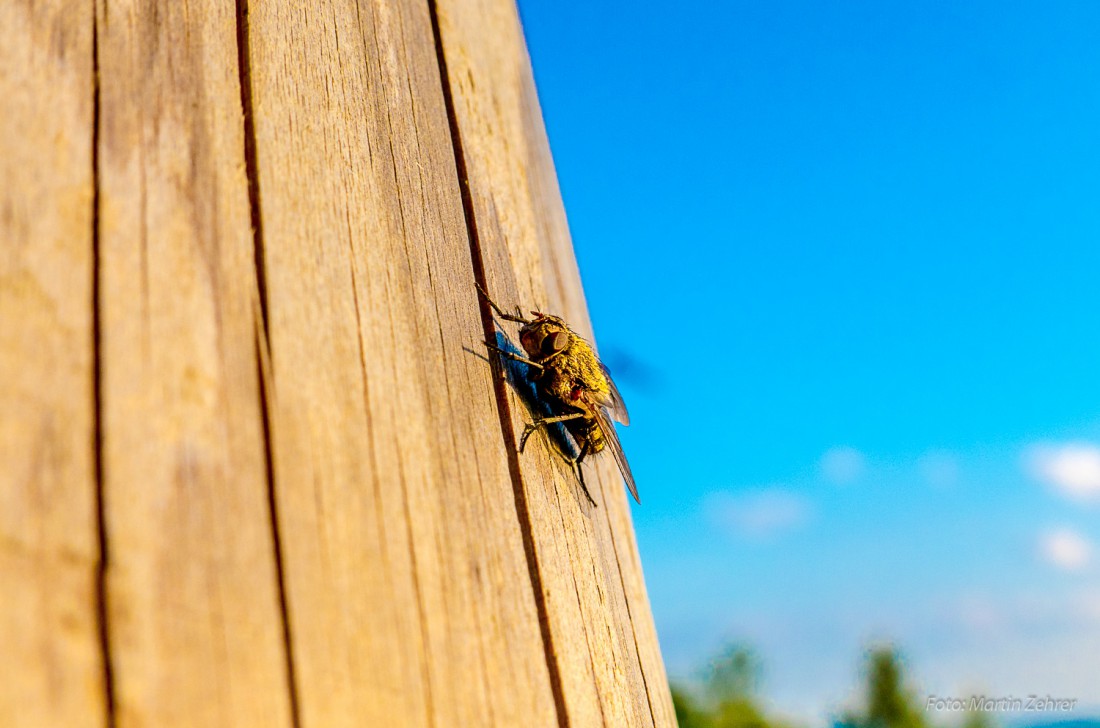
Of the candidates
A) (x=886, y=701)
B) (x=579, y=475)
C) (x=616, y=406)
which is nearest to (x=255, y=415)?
(x=579, y=475)

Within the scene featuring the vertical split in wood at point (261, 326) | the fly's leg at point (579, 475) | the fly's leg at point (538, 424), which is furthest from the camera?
the fly's leg at point (579, 475)

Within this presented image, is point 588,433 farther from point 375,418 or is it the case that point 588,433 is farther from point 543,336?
point 375,418

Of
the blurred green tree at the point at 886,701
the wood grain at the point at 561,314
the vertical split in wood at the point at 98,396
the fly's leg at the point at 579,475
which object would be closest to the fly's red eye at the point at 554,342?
the wood grain at the point at 561,314

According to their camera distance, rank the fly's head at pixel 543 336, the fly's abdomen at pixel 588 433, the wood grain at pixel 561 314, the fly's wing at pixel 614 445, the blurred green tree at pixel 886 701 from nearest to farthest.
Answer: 1. the wood grain at pixel 561 314
2. the fly's head at pixel 543 336
3. the fly's abdomen at pixel 588 433
4. the fly's wing at pixel 614 445
5. the blurred green tree at pixel 886 701

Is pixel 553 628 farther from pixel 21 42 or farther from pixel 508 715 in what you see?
pixel 21 42

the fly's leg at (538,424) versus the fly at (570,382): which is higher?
the fly at (570,382)

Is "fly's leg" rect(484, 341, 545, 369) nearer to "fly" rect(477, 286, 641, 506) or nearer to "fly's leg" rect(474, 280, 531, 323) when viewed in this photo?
"fly" rect(477, 286, 641, 506)

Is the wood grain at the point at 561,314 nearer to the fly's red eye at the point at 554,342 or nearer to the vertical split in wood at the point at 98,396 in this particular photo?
the fly's red eye at the point at 554,342
